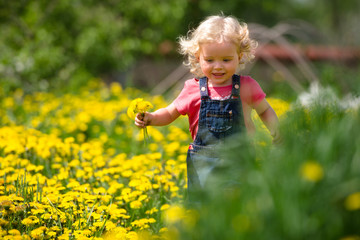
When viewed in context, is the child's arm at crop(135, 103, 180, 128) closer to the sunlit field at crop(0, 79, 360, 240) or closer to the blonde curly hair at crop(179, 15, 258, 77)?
the blonde curly hair at crop(179, 15, 258, 77)

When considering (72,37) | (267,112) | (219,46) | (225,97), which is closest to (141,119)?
(225,97)

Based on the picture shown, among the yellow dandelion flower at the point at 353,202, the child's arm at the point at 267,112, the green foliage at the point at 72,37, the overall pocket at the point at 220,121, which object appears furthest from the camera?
the green foliage at the point at 72,37

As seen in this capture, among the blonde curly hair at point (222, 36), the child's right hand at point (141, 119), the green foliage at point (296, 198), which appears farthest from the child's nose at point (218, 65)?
the green foliage at point (296, 198)

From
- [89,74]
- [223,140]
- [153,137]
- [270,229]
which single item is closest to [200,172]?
[223,140]

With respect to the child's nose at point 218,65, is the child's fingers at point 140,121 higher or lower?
lower

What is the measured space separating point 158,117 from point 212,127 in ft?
1.26

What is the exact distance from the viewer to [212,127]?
240 centimetres

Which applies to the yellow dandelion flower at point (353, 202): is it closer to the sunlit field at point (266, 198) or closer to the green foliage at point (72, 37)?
the sunlit field at point (266, 198)

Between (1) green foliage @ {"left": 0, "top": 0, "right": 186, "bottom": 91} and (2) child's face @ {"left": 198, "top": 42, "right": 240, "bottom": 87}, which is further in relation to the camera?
(1) green foliage @ {"left": 0, "top": 0, "right": 186, "bottom": 91}

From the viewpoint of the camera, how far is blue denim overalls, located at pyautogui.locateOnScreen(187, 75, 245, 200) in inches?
93.9

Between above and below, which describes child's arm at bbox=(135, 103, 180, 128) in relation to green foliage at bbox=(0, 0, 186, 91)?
below

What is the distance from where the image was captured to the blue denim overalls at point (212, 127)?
2385mm

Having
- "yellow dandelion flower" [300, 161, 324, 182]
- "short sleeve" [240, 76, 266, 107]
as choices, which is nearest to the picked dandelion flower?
"short sleeve" [240, 76, 266, 107]

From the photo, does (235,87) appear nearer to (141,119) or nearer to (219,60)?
(219,60)
